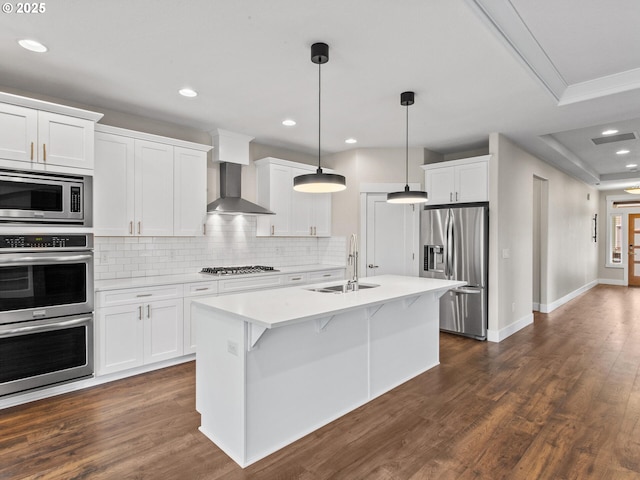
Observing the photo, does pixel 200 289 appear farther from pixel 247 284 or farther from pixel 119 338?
pixel 119 338

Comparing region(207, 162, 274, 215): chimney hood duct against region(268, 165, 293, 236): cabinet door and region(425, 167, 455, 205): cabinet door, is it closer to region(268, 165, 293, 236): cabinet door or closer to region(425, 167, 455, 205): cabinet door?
region(268, 165, 293, 236): cabinet door

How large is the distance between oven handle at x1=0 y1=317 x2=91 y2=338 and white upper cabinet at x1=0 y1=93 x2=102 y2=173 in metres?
1.30

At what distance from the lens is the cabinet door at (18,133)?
9.46 feet

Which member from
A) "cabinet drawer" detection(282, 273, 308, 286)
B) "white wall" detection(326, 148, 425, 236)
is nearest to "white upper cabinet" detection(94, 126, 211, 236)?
"cabinet drawer" detection(282, 273, 308, 286)

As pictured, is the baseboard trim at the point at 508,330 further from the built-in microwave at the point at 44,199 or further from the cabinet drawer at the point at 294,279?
the built-in microwave at the point at 44,199

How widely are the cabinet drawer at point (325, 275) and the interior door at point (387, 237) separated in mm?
357

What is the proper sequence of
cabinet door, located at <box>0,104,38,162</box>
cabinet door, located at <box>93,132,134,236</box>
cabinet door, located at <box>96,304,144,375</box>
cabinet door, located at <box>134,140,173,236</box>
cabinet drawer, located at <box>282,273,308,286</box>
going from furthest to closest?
1. cabinet drawer, located at <box>282,273,308,286</box>
2. cabinet door, located at <box>134,140,173,236</box>
3. cabinet door, located at <box>93,132,134,236</box>
4. cabinet door, located at <box>96,304,144,375</box>
5. cabinet door, located at <box>0,104,38,162</box>

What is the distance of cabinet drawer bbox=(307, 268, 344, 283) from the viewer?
17.6 feet

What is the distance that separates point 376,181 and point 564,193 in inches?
179

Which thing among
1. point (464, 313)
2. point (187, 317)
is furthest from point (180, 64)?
point (464, 313)

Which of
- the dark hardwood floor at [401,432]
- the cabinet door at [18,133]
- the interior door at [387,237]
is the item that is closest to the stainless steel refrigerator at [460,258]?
the interior door at [387,237]

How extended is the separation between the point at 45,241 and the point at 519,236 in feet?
19.0

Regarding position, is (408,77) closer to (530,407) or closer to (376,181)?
(376,181)

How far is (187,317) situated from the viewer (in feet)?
13.1
